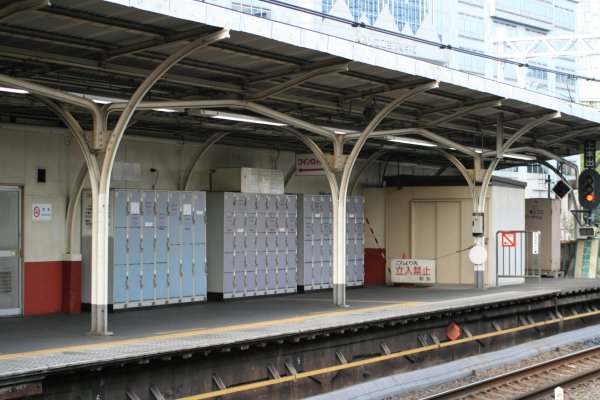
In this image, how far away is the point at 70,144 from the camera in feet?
49.8

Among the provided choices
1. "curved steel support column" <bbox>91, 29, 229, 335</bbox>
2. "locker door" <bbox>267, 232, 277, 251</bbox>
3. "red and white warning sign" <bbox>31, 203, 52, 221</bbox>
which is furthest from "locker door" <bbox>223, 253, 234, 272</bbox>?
"curved steel support column" <bbox>91, 29, 229, 335</bbox>

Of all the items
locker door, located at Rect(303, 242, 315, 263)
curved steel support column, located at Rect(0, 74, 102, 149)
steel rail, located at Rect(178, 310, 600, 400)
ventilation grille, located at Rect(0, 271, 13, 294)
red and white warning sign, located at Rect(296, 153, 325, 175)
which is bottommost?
steel rail, located at Rect(178, 310, 600, 400)

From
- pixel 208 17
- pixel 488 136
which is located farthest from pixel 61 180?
pixel 488 136

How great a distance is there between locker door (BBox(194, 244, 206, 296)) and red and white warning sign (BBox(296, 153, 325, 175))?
3.14 m

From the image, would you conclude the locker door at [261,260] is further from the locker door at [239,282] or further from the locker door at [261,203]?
the locker door at [261,203]

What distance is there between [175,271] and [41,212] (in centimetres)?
282

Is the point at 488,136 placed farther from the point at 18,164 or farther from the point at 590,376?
the point at 18,164

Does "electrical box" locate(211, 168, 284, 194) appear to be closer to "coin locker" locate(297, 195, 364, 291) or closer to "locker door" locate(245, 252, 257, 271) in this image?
"locker door" locate(245, 252, 257, 271)

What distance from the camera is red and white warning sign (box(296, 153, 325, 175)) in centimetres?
1895

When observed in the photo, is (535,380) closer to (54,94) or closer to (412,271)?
(412,271)

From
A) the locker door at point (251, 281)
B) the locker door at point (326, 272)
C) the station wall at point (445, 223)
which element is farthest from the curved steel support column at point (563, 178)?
the locker door at point (251, 281)

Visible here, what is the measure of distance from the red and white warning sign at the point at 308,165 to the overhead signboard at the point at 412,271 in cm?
366

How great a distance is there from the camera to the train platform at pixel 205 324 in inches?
391

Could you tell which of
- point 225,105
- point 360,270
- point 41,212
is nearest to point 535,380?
point 225,105
